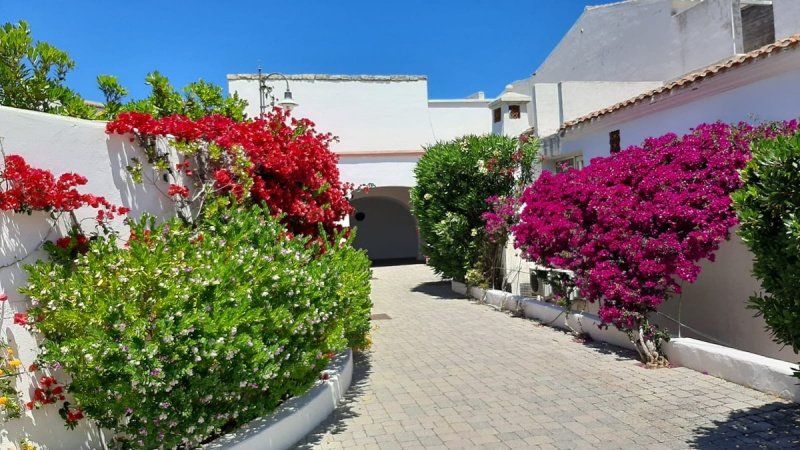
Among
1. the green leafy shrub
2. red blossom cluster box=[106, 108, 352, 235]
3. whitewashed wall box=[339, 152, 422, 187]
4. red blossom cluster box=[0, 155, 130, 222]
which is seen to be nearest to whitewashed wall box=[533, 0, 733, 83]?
whitewashed wall box=[339, 152, 422, 187]

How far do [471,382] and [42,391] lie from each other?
430 centimetres

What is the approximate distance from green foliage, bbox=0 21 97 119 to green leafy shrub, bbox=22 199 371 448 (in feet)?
7.16

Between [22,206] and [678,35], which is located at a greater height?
[678,35]

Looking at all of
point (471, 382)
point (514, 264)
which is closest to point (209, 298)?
point (471, 382)

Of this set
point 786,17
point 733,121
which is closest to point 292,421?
point 733,121

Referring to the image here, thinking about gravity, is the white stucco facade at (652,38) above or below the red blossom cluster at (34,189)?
above

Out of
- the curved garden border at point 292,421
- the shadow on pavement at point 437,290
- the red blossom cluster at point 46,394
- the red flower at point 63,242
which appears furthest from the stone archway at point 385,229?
the red blossom cluster at point 46,394

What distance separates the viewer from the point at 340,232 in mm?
7633

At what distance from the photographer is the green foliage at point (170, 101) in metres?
7.36

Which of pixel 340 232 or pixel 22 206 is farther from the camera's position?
pixel 340 232

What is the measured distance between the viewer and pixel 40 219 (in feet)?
14.1

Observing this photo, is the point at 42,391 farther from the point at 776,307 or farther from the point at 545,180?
the point at 545,180

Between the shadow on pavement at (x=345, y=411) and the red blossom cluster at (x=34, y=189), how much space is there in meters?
2.73

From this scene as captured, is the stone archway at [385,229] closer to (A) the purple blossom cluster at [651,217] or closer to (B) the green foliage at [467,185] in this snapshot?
(B) the green foliage at [467,185]
